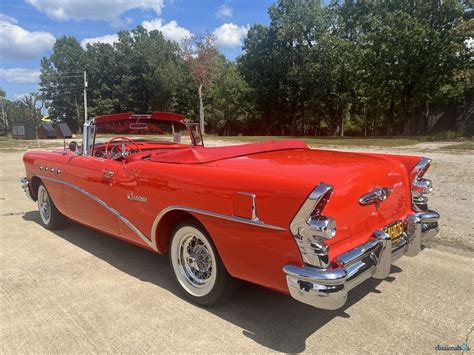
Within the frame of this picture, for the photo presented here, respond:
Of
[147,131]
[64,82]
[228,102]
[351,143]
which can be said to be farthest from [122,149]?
[64,82]

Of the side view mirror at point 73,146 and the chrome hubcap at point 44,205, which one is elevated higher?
the side view mirror at point 73,146

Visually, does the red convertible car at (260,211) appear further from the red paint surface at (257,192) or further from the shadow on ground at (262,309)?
the shadow on ground at (262,309)

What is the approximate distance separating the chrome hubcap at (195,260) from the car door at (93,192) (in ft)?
2.94

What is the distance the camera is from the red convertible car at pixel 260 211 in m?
2.40

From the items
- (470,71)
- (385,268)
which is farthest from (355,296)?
(470,71)

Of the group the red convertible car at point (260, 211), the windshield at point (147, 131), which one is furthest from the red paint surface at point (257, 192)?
the windshield at point (147, 131)

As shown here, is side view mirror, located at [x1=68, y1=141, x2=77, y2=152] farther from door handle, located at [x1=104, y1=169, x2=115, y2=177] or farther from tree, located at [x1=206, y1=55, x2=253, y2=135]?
tree, located at [x1=206, y1=55, x2=253, y2=135]

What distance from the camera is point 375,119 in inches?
1526

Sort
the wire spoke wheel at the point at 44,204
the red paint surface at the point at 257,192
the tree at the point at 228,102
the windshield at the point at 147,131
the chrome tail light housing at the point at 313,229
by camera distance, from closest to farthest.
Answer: the chrome tail light housing at the point at 313,229, the red paint surface at the point at 257,192, the windshield at the point at 147,131, the wire spoke wheel at the point at 44,204, the tree at the point at 228,102

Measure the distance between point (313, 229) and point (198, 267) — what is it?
4.14 ft

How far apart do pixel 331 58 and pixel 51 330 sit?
3461 cm

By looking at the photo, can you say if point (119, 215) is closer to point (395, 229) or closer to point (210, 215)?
point (210, 215)

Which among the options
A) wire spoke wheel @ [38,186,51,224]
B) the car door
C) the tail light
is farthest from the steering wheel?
the tail light

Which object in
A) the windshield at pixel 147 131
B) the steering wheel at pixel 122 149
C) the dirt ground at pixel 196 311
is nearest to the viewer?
the dirt ground at pixel 196 311
